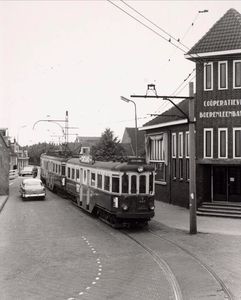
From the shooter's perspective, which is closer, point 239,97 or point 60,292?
point 60,292

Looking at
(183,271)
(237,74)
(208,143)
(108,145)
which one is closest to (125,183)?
(183,271)

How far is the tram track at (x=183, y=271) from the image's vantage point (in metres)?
8.75

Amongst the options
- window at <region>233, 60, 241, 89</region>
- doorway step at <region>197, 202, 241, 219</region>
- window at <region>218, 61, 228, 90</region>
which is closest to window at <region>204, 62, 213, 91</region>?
window at <region>218, 61, 228, 90</region>

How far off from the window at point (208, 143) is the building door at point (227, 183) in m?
1.05

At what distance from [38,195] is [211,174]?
36.4 feet

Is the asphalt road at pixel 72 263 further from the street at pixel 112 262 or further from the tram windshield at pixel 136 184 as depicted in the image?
the tram windshield at pixel 136 184

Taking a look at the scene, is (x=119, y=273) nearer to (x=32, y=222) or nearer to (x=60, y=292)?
(x=60, y=292)

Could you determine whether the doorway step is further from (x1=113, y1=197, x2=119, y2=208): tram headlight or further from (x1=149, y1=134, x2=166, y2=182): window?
(x1=149, y1=134, x2=166, y2=182): window

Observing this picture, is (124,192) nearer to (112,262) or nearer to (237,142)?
(112,262)

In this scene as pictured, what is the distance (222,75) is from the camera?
20.5 m

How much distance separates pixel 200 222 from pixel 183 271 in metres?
8.16

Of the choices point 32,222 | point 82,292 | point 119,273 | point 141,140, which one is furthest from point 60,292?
point 141,140

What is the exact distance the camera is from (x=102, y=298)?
8453mm

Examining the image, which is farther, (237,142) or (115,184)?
(237,142)
